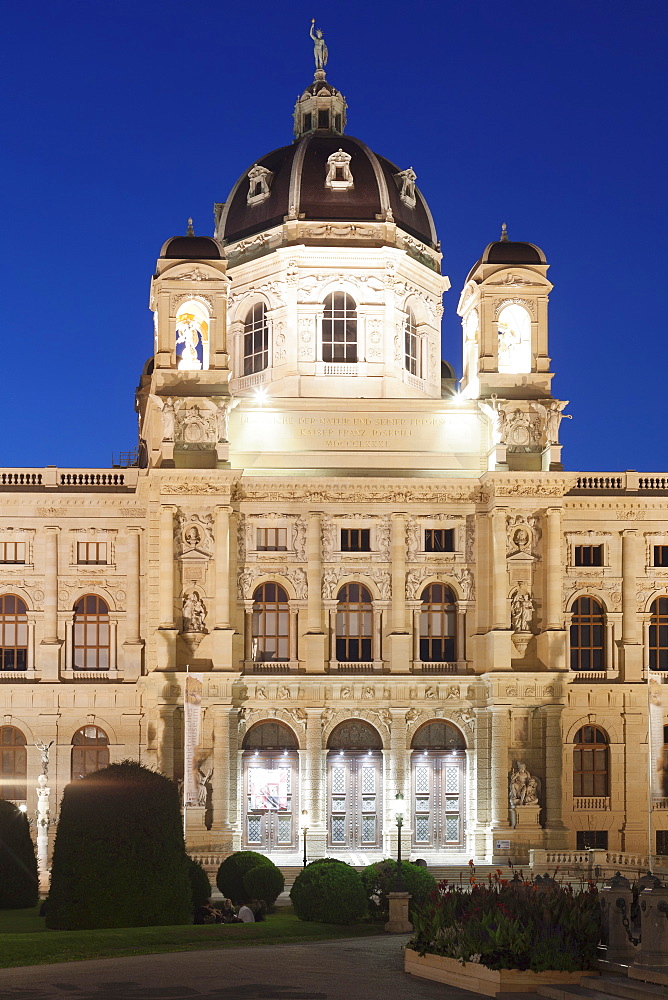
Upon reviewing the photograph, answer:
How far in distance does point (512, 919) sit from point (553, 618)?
1220 inches

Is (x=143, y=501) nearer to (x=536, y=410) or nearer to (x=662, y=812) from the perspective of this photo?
(x=536, y=410)

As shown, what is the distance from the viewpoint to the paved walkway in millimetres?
27484

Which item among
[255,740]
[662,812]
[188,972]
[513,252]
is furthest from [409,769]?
[188,972]

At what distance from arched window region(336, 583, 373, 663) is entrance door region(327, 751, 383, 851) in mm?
3645

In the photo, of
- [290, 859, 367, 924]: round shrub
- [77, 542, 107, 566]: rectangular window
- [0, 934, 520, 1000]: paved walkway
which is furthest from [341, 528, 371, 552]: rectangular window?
[0, 934, 520, 1000]: paved walkway

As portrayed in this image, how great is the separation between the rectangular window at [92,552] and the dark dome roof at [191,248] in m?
11.3

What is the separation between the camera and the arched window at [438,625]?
61.5m

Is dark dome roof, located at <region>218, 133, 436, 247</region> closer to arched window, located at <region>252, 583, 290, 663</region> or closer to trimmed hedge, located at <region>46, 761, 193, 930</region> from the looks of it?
arched window, located at <region>252, 583, 290, 663</region>

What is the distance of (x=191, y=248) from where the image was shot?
62312mm

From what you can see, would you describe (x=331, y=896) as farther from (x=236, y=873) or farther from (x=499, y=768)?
(x=499, y=768)

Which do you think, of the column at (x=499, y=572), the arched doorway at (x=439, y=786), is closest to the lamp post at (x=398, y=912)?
the arched doorway at (x=439, y=786)

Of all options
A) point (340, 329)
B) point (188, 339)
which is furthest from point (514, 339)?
point (188, 339)

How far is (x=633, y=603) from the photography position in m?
64.2

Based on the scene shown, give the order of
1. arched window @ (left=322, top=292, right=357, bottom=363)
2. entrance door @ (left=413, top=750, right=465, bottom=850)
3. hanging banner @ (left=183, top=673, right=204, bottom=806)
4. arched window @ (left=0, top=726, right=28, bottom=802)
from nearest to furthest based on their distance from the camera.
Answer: hanging banner @ (left=183, top=673, right=204, bottom=806)
entrance door @ (left=413, top=750, right=465, bottom=850)
arched window @ (left=0, top=726, right=28, bottom=802)
arched window @ (left=322, top=292, right=357, bottom=363)
